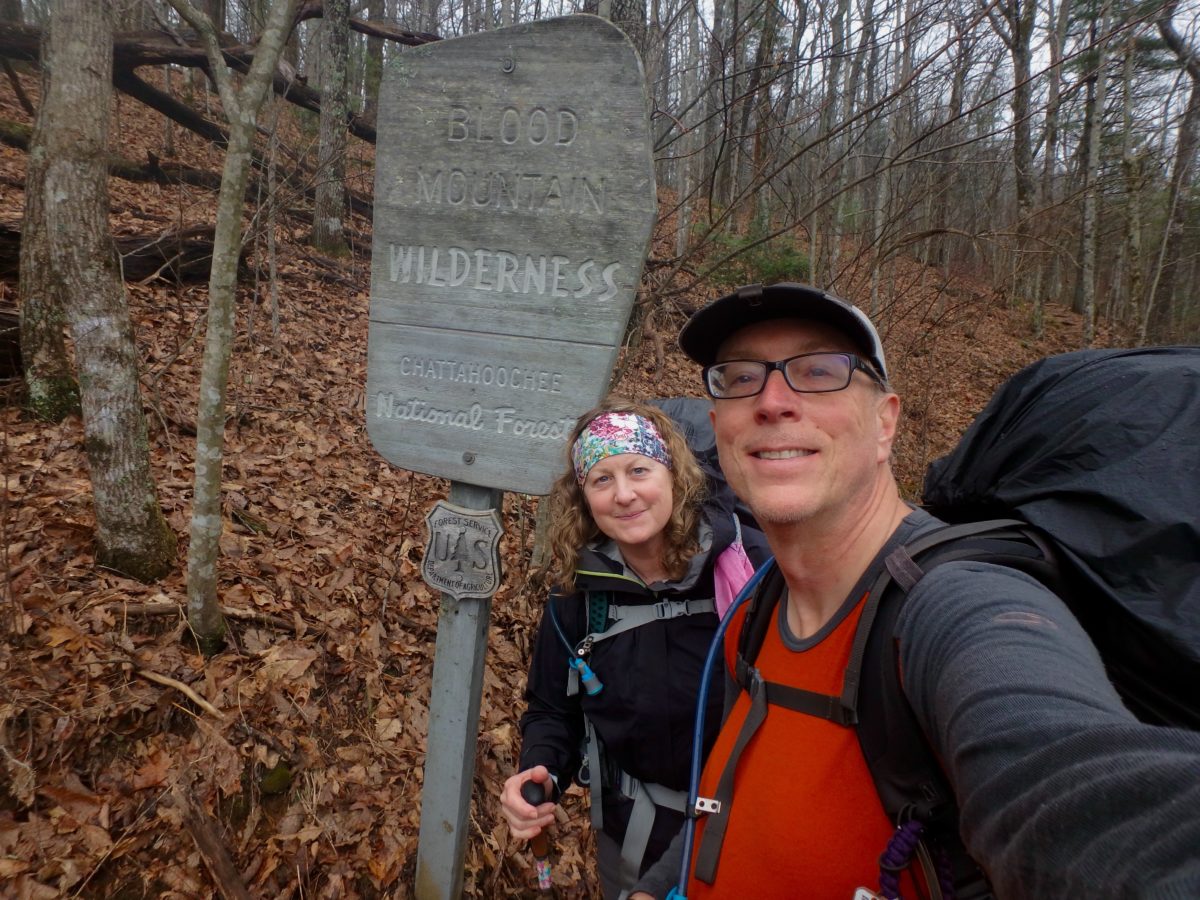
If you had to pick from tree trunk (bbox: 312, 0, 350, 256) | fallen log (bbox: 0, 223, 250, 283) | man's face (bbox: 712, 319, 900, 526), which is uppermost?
tree trunk (bbox: 312, 0, 350, 256)

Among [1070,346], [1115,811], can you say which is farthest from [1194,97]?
[1115,811]

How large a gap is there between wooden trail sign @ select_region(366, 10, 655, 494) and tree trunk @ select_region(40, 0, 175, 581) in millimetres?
1877

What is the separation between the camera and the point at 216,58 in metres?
2.56

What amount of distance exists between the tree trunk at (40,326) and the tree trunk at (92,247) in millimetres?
1031

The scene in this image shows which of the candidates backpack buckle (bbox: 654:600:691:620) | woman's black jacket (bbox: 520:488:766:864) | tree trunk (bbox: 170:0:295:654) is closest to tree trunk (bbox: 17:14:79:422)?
tree trunk (bbox: 170:0:295:654)

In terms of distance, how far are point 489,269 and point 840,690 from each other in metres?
1.47

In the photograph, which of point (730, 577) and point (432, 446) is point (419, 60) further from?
point (730, 577)

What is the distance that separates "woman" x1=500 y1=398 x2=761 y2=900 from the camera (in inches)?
75.8

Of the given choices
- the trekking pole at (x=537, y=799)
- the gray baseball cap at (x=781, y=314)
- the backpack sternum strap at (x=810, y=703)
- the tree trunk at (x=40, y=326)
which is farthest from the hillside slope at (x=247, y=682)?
the gray baseball cap at (x=781, y=314)

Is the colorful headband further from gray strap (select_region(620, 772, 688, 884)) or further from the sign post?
gray strap (select_region(620, 772, 688, 884))

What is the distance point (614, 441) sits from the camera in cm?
201

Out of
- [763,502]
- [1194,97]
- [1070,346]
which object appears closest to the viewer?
[763,502]

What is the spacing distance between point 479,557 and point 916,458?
751 cm

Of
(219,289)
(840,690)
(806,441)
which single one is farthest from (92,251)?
(840,690)
